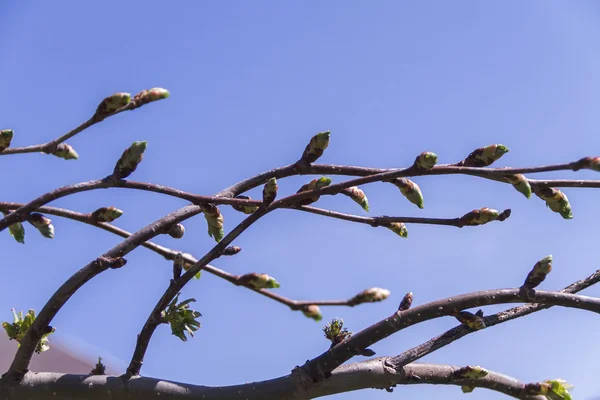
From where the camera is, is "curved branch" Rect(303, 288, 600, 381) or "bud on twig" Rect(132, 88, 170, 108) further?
"curved branch" Rect(303, 288, 600, 381)

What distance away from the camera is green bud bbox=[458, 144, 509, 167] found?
166cm

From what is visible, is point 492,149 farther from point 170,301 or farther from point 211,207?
point 170,301

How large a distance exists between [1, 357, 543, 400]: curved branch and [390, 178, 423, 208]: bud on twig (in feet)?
1.46

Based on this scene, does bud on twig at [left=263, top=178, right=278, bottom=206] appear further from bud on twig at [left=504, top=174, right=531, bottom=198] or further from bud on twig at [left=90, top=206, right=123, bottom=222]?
bud on twig at [left=504, top=174, right=531, bottom=198]

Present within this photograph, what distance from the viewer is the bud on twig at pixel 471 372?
1.86 m

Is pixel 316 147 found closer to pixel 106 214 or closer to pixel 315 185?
pixel 315 185

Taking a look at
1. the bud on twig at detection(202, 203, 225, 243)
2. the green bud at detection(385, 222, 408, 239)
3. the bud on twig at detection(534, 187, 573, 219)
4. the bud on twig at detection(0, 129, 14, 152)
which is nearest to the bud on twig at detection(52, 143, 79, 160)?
the bud on twig at detection(0, 129, 14, 152)

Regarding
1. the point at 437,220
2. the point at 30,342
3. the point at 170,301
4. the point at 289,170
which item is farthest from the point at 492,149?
the point at 30,342

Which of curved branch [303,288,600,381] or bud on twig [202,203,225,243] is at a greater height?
bud on twig [202,203,225,243]

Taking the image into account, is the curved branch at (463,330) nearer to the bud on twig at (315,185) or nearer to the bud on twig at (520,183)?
the bud on twig at (520,183)

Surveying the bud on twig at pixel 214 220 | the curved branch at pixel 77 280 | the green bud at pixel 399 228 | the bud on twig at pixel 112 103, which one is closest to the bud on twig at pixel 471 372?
the green bud at pixel 399 228

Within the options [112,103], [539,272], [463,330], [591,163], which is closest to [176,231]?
[112,103]

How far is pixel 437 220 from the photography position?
5.57 ft

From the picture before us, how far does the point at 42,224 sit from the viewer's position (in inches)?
68.6
